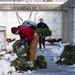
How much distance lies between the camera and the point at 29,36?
1044cm

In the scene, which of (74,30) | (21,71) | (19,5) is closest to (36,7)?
(19,5)

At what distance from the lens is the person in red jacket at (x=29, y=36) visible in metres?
10.4

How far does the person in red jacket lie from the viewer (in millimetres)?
10414

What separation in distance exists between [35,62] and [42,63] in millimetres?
240

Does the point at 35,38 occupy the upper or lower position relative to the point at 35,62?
upper

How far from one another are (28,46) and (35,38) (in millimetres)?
354

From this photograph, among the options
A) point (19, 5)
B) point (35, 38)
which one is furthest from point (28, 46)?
point (19, 5)

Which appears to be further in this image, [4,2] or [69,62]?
[4,2]

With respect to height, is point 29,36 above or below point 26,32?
below

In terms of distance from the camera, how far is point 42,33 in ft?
58.4

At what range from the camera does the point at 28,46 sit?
10.6 m

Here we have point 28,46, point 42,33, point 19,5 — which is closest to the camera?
point 28,46

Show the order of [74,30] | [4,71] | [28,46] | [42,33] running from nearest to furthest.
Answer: [4,71] → [28,46] → [42,33] → [74,30]

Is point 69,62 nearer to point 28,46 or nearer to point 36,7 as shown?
point 28,46
